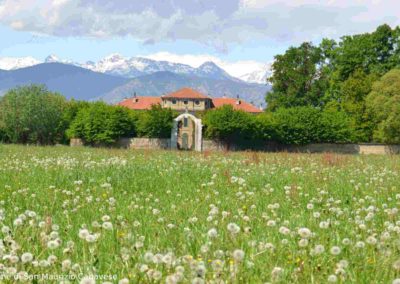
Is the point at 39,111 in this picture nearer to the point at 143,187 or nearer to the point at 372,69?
the point at 372,69

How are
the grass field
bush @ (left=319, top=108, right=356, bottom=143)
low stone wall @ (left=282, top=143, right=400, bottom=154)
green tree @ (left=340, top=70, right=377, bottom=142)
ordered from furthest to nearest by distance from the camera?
bush @ (left=319, top=108, right=356, bottom=143) < green tree @ (left=340, top=70, right=377, bottom=142) < low stone wall @ (left=282, top=143, right=400, bottom=154) < the grass field

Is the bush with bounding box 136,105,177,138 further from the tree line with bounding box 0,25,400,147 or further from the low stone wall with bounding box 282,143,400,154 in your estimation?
the low stone wall with bounding box 282,143,400,154

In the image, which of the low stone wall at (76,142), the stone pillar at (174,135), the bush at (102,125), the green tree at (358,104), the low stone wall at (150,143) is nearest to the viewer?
the green tree at (358,104)

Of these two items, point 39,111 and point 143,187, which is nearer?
point 143,187

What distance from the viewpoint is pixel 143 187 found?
11.9 m

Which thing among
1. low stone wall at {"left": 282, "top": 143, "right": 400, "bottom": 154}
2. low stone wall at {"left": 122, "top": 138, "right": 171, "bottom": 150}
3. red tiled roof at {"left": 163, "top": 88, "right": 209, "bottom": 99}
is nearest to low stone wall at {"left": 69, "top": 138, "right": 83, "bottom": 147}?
low stone wall at {"left": 122, "top": 138, "right": 171, "bottom": 150}

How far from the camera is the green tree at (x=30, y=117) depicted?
7338 cm

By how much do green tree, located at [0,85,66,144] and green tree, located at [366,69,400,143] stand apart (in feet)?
140

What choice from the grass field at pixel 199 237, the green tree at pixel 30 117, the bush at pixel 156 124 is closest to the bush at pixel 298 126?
the bush at pixel 156 124

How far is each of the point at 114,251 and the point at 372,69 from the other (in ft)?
222

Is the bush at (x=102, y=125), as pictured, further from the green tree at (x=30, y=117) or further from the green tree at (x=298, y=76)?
the green tree at (x=298, y=76)

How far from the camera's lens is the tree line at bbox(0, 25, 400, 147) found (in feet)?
215

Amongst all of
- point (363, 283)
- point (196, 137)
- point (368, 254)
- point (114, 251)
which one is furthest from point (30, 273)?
point (196, 137)

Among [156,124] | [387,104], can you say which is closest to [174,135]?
[156,124]
